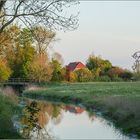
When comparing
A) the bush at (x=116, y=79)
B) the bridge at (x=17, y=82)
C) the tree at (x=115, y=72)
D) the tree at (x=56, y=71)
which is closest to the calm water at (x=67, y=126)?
the bridge at (x=17, y=82)

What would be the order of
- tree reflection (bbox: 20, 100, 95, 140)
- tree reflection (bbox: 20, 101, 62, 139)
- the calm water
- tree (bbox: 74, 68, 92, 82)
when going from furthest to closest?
tree (bbox: 74, 68, 92, 82), the calm water, tree reflection (bbox: 20, 100, 95, 140), tree reflection (bbox: 20, 101, 62, 139)

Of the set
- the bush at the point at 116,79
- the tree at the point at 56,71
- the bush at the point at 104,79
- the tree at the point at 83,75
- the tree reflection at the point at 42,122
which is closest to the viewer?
the tree reflection at the point at 42,122

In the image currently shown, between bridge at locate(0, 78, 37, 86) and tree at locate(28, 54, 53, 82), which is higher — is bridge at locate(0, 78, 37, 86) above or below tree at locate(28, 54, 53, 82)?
below

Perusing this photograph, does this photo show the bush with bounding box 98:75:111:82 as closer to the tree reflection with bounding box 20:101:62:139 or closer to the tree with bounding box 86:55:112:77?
the tree with bounding box 86:55:112:77

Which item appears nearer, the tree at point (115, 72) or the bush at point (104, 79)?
the bush at point (104, 79)

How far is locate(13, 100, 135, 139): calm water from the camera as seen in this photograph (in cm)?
2266

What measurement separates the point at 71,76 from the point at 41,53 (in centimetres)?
1652

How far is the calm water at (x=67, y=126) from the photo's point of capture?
22.7 metres

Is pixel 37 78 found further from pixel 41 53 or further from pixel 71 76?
pixel 71 76

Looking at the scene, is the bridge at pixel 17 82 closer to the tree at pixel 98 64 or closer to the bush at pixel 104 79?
the bush at pixel 104 79

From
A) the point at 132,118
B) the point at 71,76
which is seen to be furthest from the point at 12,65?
the point at 132,118

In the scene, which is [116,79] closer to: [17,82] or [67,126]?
[17,82]

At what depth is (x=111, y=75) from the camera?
106500mm

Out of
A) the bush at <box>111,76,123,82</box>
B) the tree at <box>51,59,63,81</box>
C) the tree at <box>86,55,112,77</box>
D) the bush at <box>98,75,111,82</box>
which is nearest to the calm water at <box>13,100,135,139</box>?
the tree at <box>51,59,63,81</box>
